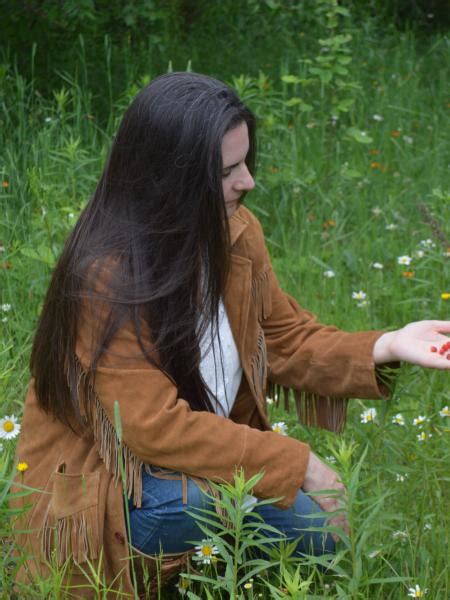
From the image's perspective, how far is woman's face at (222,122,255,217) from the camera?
2.15 m

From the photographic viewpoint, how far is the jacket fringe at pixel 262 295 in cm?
255

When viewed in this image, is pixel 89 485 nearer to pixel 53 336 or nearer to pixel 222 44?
pixel 53 336

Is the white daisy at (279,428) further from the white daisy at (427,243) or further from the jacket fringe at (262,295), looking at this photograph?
the white daisy at (427,243)

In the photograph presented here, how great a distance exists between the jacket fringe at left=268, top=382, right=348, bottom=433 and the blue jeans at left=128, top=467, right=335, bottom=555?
325 mm

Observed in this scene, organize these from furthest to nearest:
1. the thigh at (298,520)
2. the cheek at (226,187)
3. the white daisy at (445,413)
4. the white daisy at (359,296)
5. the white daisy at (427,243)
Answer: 1. the white daisy at (427,243)
2. the white daisy at (359,296)
3. the white daisy at (445,413)
4. the thigh at (298,520)
5. the cheek at (226,187)

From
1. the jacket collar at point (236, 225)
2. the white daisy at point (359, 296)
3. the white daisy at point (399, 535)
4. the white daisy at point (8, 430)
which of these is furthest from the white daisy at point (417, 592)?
the white daisy at point (359, 296)

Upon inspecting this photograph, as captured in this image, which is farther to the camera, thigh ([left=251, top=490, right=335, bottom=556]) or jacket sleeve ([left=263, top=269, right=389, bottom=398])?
jacket sleeve ([left=263, top=269, right=389, bottom=398])

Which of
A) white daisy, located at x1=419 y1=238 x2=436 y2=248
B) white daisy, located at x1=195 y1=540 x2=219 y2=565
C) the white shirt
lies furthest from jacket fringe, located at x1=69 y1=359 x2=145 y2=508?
white daisy, located at x1=419 y1=238 x2=436 y2=248

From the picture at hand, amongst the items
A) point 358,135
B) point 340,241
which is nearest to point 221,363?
point 340,241

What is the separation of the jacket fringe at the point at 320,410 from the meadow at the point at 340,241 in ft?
0.14

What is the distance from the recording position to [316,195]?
4379 millimetres

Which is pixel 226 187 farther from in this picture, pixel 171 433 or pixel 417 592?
pixel 417 592

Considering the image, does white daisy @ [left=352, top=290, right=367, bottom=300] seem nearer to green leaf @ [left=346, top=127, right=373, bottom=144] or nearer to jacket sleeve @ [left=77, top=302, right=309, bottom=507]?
green leaf @ [left=346, top=127, right=373, bottom=144]

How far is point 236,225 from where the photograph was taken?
2.50 meters
